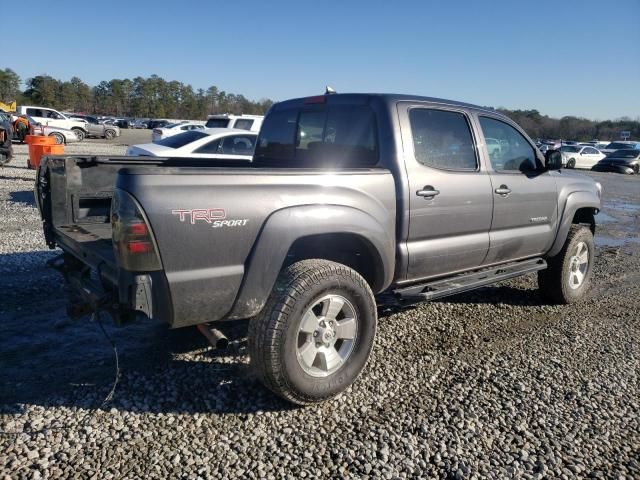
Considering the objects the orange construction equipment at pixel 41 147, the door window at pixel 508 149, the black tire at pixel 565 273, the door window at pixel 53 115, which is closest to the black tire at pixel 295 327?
the door window at pixel 508 149

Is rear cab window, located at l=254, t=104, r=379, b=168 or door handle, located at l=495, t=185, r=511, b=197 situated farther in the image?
door handle, located at l=495, t=185, r=511, b=197

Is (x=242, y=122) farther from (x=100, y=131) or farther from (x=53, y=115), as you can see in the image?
(x=100, y=131)

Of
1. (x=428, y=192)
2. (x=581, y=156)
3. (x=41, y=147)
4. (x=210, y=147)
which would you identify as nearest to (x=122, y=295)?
(x=428, y=192)

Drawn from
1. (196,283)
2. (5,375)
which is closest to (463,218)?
(196,283)

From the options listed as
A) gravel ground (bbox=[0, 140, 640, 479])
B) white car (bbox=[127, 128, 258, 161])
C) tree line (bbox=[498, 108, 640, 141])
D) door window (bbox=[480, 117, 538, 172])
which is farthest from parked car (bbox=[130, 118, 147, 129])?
door window (bbox=[480, 117, 538, 172])

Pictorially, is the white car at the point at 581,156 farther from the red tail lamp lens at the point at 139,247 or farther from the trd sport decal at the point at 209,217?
the red tail lamp lens at the point at 139,247

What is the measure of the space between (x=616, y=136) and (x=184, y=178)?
9202 cm

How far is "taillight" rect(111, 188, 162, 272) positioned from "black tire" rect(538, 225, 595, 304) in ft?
14.5

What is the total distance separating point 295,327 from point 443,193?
169cm

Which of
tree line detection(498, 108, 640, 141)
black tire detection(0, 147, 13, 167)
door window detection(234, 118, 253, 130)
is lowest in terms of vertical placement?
black tire detection(0, 147, 13, 167)

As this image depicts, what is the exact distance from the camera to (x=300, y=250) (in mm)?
3436

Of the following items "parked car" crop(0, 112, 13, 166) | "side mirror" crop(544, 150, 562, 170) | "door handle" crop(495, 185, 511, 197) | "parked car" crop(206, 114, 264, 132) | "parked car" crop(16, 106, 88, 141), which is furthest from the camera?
"parked car" crop(16, 106, 88, 141)

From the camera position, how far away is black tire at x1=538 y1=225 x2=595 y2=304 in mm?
5449

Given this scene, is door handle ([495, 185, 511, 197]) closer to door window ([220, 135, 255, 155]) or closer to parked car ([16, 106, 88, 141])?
door window ([220, 135, 255, 155])
